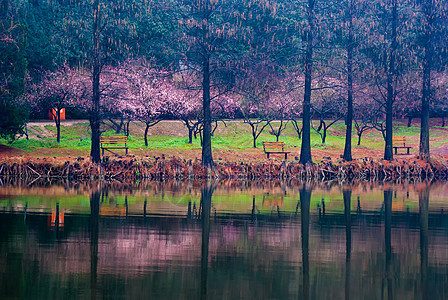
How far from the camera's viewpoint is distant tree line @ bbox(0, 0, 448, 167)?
3344cm

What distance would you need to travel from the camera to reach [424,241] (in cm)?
1352

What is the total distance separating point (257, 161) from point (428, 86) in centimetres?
1253

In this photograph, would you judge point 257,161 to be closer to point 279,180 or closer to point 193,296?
point 279,180

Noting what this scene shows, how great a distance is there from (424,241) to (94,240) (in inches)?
288

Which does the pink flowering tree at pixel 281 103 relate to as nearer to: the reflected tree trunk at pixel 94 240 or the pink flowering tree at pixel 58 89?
the pink flowering tree at pixel 58 89

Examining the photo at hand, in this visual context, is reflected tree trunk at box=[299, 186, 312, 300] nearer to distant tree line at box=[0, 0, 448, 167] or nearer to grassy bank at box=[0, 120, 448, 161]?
distant tree line at box=[0, 0, 448, 167]

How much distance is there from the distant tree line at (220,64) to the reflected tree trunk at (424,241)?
36.0 feet

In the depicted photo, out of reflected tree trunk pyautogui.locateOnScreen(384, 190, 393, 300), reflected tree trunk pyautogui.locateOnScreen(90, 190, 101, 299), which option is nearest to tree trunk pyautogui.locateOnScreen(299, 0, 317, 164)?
reflected tree trunk pyautogui.locateOnScreen(384, 190, 393, 300)

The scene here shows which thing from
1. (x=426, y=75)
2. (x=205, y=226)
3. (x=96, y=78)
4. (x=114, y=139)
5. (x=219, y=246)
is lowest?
(x=219, y=246)

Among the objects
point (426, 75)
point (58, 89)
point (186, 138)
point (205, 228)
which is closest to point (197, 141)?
point (186, 138)

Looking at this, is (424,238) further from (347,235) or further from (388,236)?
(347,235)

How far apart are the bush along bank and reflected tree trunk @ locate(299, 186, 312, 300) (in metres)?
5.71

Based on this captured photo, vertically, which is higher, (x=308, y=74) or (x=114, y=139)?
(x=308, y=74)

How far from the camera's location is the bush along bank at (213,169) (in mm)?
28953
